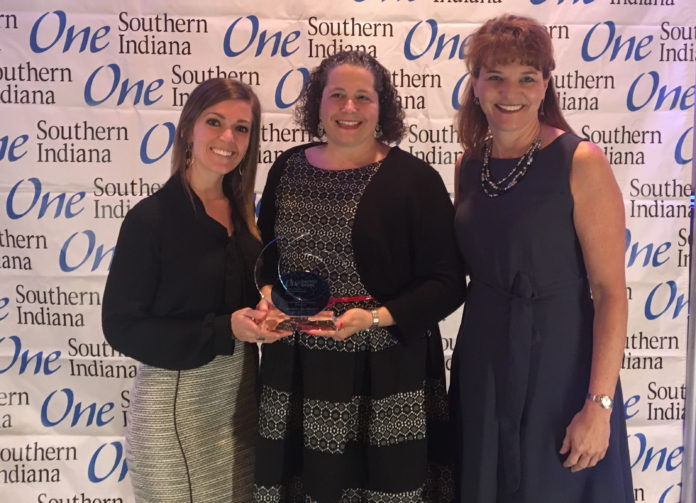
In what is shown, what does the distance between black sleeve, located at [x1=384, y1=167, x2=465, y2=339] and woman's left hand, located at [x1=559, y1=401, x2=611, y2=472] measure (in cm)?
39

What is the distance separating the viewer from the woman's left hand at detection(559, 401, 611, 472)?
1239 mm

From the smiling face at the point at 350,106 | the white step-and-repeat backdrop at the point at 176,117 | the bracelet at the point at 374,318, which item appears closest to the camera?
the bracelet at the point at 374,318

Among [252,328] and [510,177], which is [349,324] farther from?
[510,177]

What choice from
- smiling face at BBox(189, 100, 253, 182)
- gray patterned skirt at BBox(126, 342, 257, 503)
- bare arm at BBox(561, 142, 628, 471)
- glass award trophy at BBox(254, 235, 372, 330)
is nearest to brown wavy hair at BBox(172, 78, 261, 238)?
smiling face at BBox(189, 100, 253, 182)

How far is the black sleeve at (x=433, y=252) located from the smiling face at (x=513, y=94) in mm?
223

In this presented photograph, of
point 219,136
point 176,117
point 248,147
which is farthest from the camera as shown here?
point 176,117

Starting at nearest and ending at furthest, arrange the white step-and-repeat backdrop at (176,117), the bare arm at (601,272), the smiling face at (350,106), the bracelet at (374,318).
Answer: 1. the bare arm at (601,272)
2. the bracelet at (374,318)
3. the smiling face at (350,106)
4. the white step-and-repeat backdrop at (176,117)

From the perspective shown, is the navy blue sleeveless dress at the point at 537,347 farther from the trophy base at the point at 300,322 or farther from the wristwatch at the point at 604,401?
the trophy base at the point at 300,322

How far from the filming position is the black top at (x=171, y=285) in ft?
4.50

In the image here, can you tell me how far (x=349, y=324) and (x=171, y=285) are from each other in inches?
18.4

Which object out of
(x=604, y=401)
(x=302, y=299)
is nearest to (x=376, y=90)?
(x=302, y=299)

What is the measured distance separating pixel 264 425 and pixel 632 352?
1.62 metres

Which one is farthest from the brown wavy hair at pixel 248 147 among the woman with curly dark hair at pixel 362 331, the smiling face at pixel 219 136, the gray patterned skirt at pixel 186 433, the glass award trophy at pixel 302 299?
the gray patterned skirt at pixel 186 433

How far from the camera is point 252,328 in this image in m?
1.32
